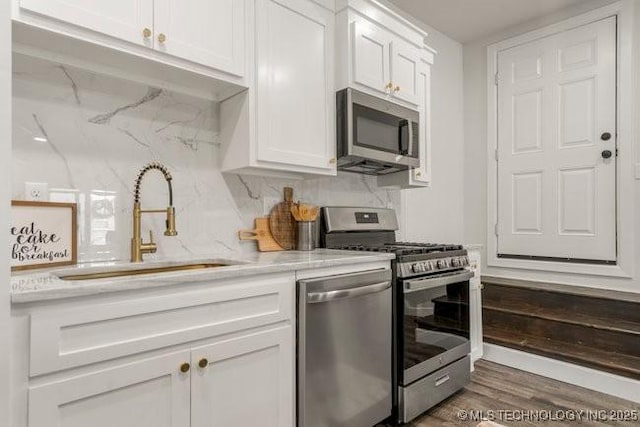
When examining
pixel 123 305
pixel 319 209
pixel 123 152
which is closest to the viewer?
pixel 123 305

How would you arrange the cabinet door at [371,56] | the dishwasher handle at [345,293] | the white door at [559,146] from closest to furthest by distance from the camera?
the dishwasher handle at [345,293] < the cabinet door at [371,56] < the white door at [559,146]

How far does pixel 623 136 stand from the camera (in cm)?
287

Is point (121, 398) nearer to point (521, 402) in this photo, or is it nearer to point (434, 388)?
point (434, 388)

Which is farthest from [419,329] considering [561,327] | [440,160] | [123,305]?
[440,160]

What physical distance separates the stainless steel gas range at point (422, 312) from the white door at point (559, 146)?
4.33 feet

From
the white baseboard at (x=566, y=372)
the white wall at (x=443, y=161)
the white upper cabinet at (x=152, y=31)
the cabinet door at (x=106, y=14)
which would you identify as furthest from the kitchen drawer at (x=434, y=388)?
the cabinet door at (x=106, y=14)

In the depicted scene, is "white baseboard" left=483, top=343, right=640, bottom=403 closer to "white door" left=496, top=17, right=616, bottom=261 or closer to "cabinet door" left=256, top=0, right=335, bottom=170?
"white door" left=496, top=17, right=616, bottom=261

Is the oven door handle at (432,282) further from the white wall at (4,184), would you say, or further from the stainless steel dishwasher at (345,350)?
the white wall at (4,184)

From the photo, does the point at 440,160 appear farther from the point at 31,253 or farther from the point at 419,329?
the point at 31,253

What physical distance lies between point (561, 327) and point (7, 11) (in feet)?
10.8

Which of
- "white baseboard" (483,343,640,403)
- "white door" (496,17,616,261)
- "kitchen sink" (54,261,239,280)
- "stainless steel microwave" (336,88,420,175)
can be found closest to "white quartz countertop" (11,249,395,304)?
"kitchen sink" (54,261,239,280)

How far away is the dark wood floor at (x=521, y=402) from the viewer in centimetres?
209

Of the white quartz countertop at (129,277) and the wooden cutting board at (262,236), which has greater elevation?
the wooden cutting board at (262,236)

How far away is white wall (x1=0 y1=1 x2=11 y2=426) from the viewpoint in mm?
886
